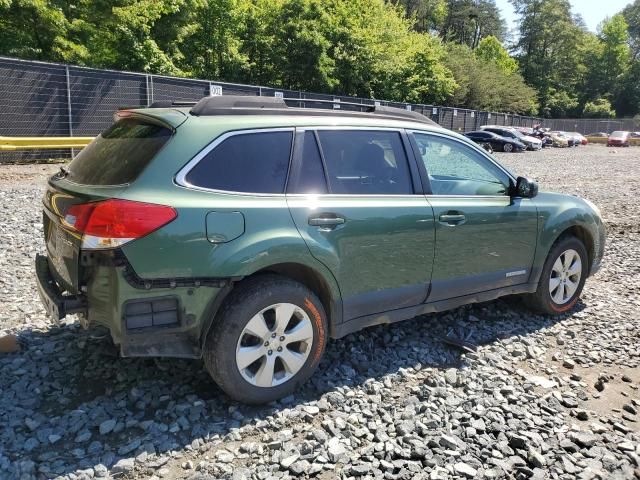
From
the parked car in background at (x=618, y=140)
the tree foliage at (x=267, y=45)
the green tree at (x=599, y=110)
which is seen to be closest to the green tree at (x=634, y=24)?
the green tree at (x=599, y=110)

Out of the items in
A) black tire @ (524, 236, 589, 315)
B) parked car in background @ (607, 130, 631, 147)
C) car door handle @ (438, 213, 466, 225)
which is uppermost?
car door handle @ (438, 213, 466, 225)

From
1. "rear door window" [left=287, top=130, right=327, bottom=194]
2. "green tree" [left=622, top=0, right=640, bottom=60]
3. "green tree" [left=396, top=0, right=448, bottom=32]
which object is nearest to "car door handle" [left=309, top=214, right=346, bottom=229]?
"rear door window" [left=287, top=130, right=327, bottom=194]

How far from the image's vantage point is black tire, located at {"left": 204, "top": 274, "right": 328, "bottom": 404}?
3059 millimetres

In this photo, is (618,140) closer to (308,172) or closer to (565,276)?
(565,276)

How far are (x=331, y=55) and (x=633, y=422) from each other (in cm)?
3207

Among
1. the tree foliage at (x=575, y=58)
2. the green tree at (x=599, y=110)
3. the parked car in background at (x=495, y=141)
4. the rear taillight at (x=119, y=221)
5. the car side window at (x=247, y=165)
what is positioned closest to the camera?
the rear taillight at (x=119, y=221)

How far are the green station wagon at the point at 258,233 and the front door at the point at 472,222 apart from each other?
0.02 metres

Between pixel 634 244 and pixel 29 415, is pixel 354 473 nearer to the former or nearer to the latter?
pixel 29 415

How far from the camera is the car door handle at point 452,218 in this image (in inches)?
155

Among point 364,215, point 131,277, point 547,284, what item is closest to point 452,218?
point 364,215

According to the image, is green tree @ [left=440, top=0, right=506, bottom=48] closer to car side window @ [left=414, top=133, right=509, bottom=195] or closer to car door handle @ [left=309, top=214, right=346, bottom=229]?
car side window @ [left=414, top=133, right=509, bottom=195]

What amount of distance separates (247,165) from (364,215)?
2.74ft

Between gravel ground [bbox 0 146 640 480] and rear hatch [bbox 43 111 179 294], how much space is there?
2.48 feet

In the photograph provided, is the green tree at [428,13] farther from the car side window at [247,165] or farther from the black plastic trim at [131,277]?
the black plastic trim at [131,277]
